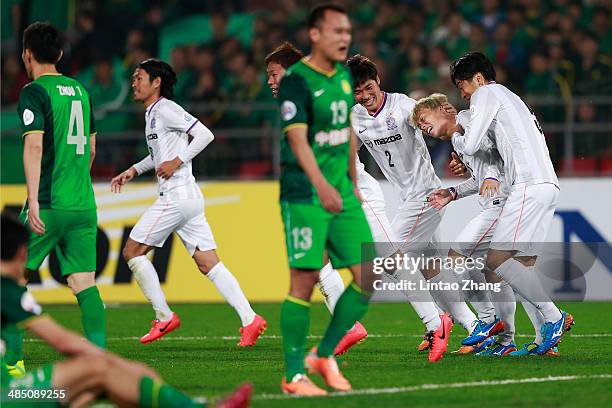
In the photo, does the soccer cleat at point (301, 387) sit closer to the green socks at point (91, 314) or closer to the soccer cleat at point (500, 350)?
the green socks at point (91, 314)

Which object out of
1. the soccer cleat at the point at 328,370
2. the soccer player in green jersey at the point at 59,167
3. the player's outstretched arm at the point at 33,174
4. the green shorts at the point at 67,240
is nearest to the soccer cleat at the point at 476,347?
the soccer cleat at the point at 328,370

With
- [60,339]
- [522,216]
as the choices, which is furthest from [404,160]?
[60,339]

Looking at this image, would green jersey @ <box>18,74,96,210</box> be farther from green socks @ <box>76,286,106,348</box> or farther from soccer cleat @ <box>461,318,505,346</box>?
soccer cleat @ <box>461,318,505,346</box>

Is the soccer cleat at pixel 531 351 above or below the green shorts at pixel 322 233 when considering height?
below

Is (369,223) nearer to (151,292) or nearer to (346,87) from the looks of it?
(151,292)

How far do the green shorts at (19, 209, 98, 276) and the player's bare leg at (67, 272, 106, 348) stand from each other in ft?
0.22

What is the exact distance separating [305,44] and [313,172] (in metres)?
13.0

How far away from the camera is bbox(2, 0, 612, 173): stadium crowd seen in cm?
1747

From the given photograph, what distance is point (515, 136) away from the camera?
9.16 m

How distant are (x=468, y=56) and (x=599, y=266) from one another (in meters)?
5.87

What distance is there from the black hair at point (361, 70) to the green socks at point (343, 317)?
2892 millimetres

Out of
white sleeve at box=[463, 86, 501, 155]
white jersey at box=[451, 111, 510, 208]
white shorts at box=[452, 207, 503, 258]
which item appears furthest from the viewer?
white shorts at box=[452, 207, 503, 258]

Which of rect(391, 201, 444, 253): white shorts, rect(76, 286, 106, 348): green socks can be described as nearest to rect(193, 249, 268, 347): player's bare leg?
rect(391, 201, 444, 253): white shorts

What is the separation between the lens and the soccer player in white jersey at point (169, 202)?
35.3 feet
